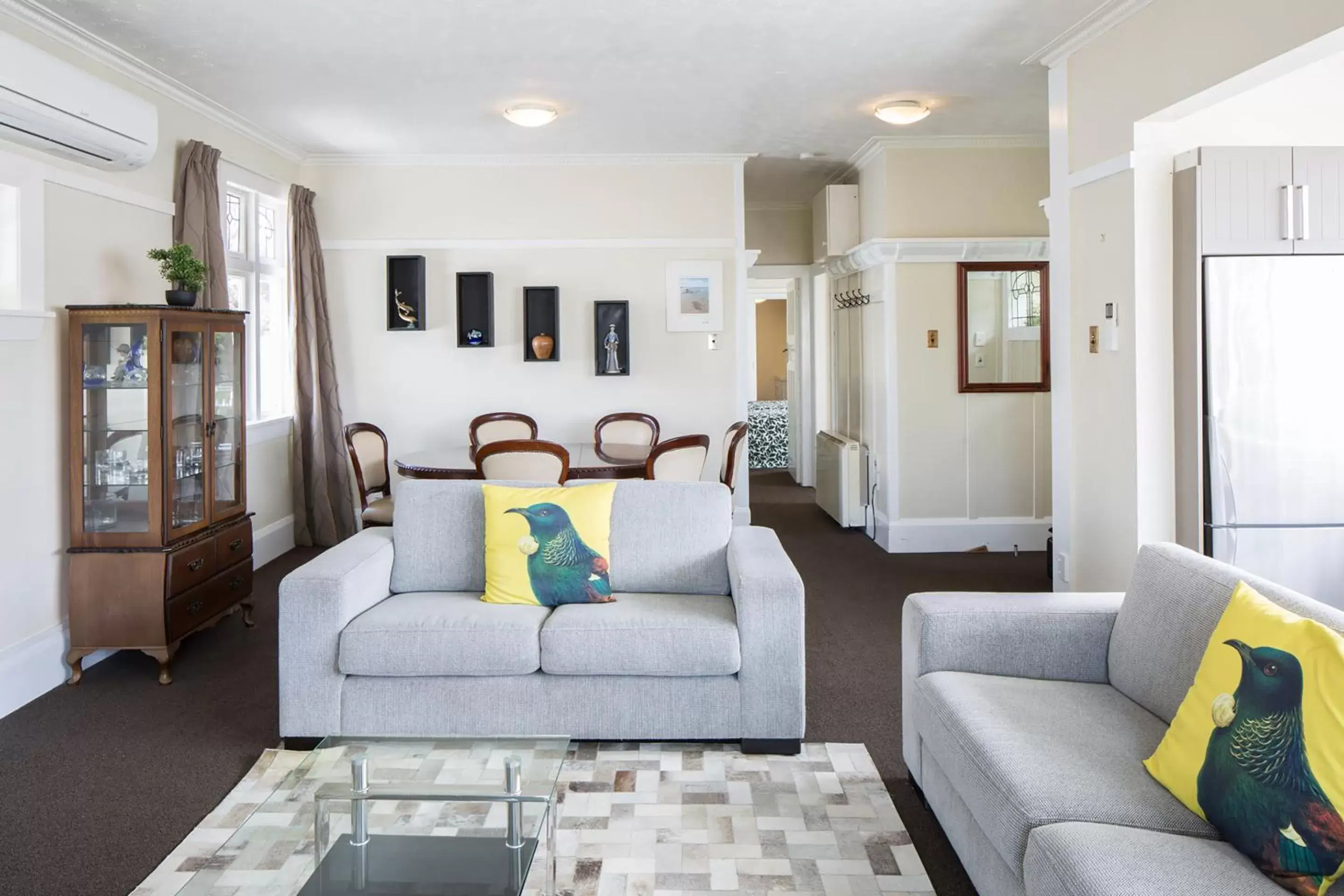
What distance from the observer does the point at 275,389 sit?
21.3ft

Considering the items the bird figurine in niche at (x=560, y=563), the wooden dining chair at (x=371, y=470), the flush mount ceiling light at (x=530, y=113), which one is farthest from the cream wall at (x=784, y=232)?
the bird figurine in niche at (x=560, y=563)

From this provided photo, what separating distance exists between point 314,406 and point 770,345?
745 cm

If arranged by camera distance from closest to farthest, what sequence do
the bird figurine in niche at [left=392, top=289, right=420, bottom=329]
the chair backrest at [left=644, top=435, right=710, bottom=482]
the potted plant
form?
the potted plant → the chair backrest at [left=644, top=435, right=710, bottom=482] → the bird figurine in niche at [left=392, top=289, right=420, bottom=329]

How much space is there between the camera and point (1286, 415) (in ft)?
11.9

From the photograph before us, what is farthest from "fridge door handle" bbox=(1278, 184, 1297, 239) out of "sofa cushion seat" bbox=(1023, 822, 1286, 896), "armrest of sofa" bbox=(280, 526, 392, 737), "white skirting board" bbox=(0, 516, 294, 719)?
"white skirting board" bbox=(0, 516, 294, 719)

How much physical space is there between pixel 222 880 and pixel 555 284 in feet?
17.6

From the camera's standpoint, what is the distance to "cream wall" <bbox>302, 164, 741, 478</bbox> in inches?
267

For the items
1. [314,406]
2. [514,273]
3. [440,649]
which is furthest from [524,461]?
[514,273]

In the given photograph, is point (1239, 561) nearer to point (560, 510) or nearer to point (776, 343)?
point (560, 510)

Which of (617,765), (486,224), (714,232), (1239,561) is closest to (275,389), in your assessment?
(486,224)

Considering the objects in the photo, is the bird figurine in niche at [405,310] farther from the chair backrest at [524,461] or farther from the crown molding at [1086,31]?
the crown molding at [1086,31]

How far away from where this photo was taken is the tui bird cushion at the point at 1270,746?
1.56 metres

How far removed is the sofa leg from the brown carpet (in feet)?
0.60

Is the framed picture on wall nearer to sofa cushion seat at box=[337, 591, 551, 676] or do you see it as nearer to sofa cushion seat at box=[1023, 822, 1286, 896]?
sofa cushion seat at box=[337, 591, 551, 676]
